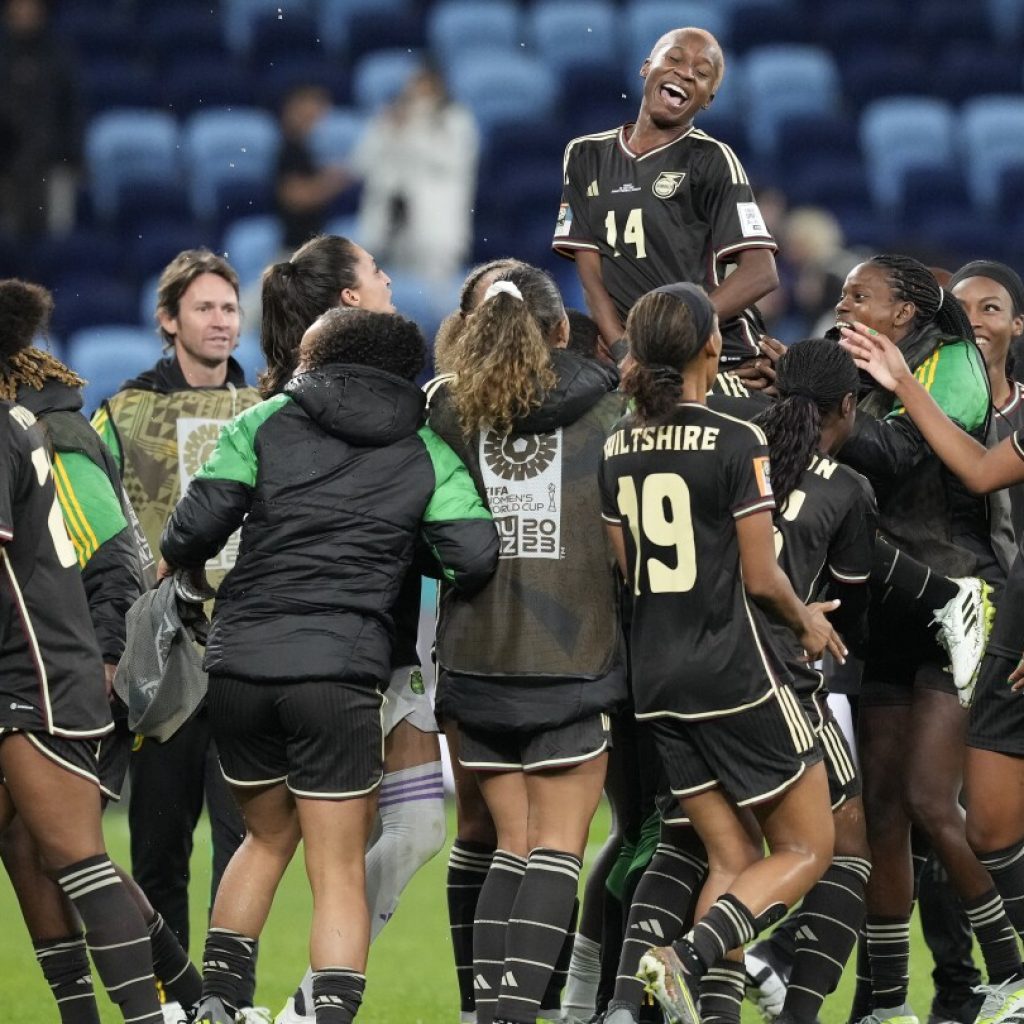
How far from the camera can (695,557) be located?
4617 millimetres

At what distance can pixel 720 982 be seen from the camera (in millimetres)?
4797

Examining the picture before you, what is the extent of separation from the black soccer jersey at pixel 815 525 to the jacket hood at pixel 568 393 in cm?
56

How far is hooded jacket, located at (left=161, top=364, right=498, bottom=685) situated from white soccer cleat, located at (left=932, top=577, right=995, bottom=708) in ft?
4.39

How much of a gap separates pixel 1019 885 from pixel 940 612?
75 cm

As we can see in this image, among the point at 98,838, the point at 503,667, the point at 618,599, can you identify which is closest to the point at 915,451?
the point at 618,599

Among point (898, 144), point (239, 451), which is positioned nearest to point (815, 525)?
point (239, 451)

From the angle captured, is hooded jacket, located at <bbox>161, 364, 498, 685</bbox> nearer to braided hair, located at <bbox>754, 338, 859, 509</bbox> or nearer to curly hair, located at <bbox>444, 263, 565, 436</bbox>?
curly hair, located at <bbox>444, 263, 565, 436</bbox>

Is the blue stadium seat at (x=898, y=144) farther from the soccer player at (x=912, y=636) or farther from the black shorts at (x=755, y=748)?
the black shorts at (x=755, y=748)

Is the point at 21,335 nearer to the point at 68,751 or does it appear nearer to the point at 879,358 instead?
the point at 68,751

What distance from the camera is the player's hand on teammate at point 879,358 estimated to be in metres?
5.27

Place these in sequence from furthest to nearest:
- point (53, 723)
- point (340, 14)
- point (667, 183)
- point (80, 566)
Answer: point (340, 14), point (667, 183), point (80, 566), point (53, 723)

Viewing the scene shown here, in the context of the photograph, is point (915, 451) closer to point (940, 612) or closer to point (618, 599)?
point (940, 612)

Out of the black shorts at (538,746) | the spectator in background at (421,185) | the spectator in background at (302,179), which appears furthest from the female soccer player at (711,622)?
the spectator in background at (302,179)

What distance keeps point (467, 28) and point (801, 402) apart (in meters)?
10.7
